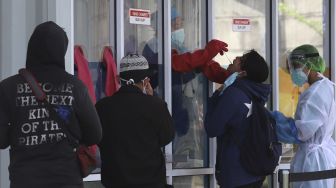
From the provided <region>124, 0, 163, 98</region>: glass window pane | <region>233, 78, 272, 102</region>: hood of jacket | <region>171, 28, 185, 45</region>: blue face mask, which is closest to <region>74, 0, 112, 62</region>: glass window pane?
<region>124, 0, 163, 98</region>: glass window pane

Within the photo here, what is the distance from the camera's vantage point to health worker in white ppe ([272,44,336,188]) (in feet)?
14.1

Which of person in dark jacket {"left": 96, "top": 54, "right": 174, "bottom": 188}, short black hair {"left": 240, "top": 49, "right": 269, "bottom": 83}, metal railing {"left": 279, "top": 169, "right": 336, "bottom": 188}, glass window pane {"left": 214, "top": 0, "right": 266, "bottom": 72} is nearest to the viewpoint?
person in dark jacket {"left": 96, "top": 54, "right": 174, "bottom": 188}

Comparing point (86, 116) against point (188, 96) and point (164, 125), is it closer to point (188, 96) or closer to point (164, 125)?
point (164, 125)

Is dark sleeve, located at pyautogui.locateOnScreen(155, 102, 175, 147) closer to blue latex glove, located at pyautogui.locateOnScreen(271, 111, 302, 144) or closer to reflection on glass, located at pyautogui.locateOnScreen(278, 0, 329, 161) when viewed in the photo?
blue latex glove, located at pyautogui.locateOnScreen(271, 111, 302, 144)

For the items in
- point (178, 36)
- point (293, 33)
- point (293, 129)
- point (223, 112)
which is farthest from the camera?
point (293, 33)

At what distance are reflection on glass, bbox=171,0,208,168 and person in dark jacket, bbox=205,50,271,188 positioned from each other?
1.73 ft

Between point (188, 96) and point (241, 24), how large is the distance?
30.9 inches

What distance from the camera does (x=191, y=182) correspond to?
4.83 metres

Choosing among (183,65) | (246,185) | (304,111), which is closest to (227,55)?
(183,65)

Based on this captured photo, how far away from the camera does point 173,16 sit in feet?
15.6

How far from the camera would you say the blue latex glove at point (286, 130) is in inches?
174

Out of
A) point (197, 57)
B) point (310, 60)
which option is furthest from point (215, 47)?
point (310, 60)

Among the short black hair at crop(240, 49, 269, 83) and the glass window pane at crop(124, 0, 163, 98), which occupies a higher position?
the glass window pane at crop(124, 0, 163, 98)

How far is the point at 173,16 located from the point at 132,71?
1180 millimetres
